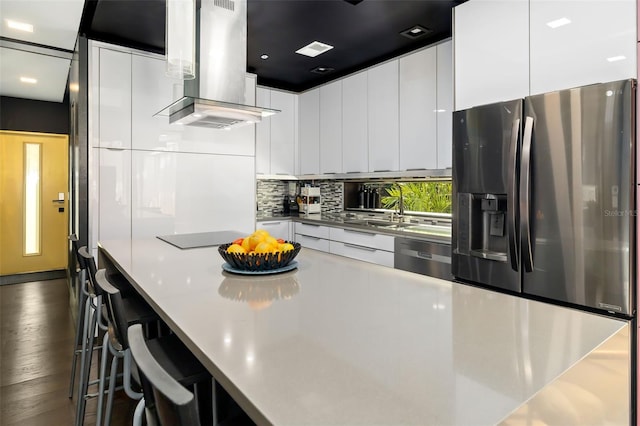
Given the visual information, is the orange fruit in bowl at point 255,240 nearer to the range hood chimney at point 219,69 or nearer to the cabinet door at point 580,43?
the range hood chimney at point 219,69

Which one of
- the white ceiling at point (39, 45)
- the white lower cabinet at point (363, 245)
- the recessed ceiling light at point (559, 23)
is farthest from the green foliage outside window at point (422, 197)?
the white ceiling at point (39, 45)

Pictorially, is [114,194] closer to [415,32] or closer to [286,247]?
[286,247]

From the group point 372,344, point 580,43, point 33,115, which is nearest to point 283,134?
point 580,43

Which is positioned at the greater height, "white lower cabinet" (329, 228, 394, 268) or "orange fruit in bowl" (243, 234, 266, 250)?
"orange fruit in bowl" (243, 234, 266, 250)

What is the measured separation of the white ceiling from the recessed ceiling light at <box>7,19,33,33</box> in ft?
0.08

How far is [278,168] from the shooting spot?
492 centimetres

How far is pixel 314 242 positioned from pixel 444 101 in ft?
6.71

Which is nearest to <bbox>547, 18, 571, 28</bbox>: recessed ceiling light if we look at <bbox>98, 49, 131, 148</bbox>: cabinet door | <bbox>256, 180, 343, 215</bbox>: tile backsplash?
<bbox>256, 180, 343, 215</bbox>: tile backsplash

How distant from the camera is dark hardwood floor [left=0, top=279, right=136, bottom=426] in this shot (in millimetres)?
2199

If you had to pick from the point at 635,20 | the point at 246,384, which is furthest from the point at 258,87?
the point at 246,384

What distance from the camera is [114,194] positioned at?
3480 mm

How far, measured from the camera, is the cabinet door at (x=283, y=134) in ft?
16.0

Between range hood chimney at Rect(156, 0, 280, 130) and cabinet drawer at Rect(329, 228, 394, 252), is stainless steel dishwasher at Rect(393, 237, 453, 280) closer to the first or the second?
cabinet drawer at Rect(329, 228, 394, 252)

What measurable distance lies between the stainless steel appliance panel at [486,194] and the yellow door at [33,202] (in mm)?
5588
